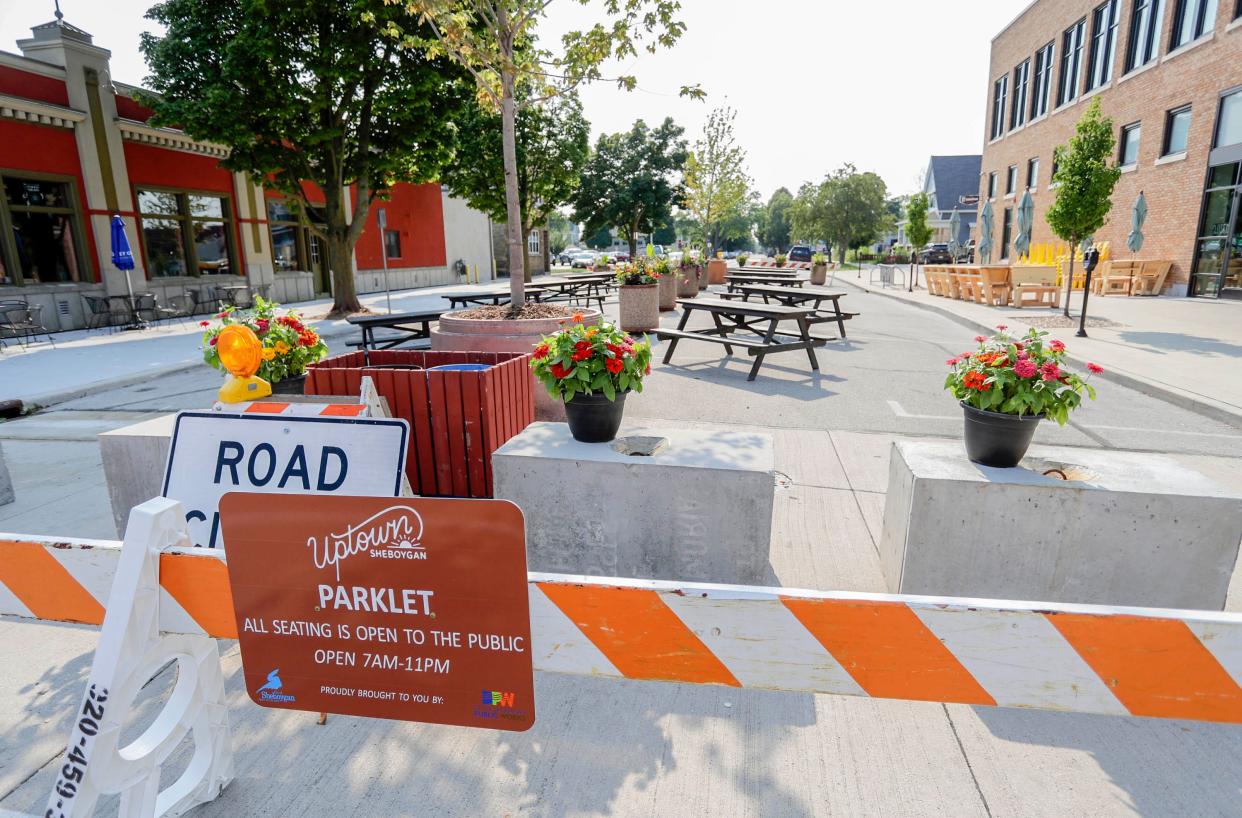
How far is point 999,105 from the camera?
1332 inches

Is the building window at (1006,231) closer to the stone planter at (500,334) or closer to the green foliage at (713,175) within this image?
the green foliage at (713,175)

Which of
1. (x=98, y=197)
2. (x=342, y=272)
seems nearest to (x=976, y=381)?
(x=342, y=272)

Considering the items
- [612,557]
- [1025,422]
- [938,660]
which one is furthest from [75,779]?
[1025,422]

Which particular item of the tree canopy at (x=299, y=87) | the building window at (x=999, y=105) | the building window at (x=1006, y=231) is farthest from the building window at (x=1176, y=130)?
the tree canopy at (x=299, y=87)

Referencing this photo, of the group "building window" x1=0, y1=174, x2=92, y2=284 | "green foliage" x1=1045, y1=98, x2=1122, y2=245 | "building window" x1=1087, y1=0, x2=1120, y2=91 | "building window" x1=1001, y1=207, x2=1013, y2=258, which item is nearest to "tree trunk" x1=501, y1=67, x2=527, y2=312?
"green foliage" x1=1045, y1=98, x2=1122, y2=245

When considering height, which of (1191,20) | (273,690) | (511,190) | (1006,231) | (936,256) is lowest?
(273,690)

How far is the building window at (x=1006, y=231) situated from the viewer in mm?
31953

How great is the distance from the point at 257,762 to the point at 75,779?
0.88 meters

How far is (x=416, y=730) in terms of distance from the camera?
272 centimetres

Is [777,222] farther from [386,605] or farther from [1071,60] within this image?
[386,605]

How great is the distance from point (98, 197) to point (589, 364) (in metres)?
18.8

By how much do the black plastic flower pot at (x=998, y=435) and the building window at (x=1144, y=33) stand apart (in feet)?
82.1

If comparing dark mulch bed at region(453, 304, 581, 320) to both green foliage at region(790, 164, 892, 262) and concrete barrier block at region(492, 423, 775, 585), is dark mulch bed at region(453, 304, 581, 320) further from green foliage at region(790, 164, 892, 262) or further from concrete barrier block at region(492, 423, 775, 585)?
green foliage at region(790, 164, 892, 262)

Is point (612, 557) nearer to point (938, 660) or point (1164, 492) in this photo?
point (938, 660)
